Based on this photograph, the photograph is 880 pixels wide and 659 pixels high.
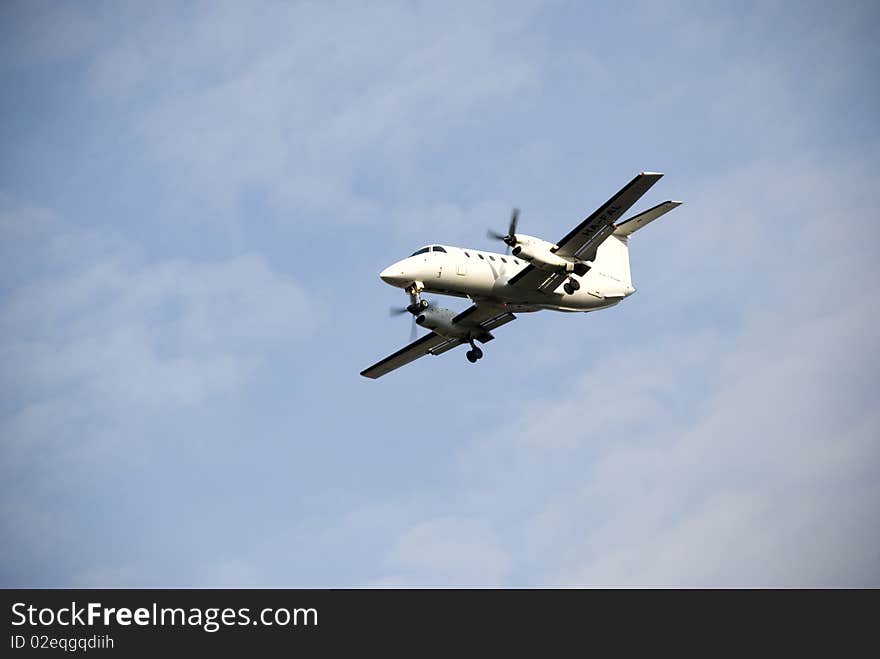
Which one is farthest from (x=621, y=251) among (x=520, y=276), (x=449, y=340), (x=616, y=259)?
(x=449, y=340)

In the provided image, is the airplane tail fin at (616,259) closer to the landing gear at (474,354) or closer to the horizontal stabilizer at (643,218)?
the horizontal stabilizer at (643,218)

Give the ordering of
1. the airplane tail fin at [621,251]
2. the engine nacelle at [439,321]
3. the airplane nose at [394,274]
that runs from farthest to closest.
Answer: the airplane tail fin at [621,251], the engine nacelle at [439,321], the airplane nose at [394,274]

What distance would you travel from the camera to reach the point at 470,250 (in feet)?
123

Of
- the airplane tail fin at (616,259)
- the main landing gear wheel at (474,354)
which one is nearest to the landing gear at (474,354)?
the main landing gear wheel at (474,354)

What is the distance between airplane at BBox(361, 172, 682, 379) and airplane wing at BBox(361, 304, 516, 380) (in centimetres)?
3

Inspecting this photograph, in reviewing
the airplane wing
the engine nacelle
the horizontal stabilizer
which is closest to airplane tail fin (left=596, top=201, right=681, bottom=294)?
the horizontal stabilizer

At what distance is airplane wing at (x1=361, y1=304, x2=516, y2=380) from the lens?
39062mm

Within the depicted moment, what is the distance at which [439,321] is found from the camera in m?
39.2

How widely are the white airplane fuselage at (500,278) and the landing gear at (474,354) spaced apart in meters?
2.14

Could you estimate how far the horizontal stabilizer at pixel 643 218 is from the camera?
38.4m
